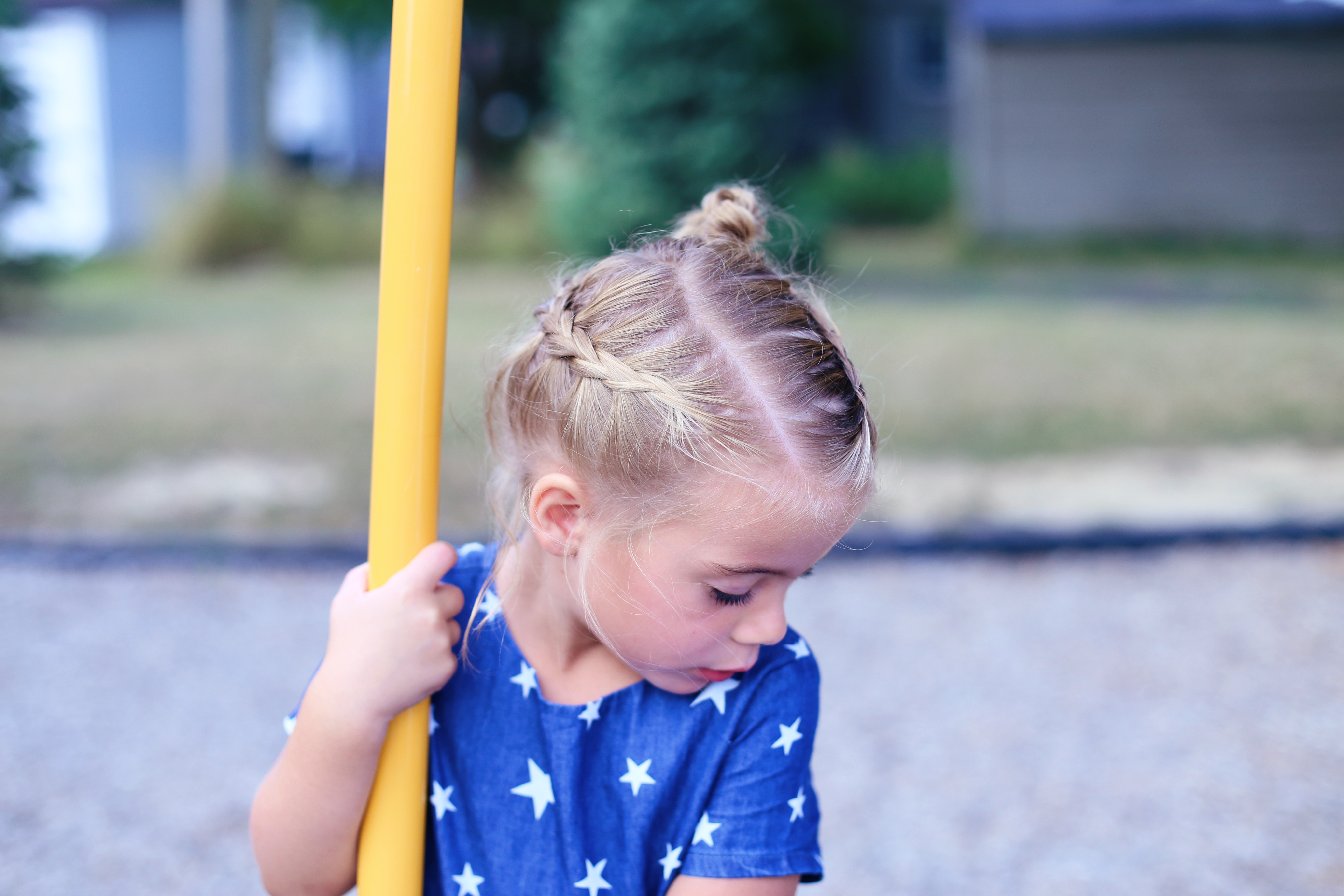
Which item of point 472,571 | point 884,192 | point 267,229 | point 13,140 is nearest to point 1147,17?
point 884,192

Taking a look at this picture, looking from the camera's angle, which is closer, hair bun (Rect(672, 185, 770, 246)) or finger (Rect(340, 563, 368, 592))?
finger (Rect(340, 563, 368, 592))

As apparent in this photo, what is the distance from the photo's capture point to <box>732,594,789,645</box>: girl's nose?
1.03 meters

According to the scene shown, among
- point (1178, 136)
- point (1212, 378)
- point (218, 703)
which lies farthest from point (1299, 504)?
point (1178, 136)

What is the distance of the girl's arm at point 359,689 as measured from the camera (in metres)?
1.01

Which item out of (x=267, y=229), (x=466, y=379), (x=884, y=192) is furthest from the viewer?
(x=884, y=192)

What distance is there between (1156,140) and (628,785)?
45.5 feet

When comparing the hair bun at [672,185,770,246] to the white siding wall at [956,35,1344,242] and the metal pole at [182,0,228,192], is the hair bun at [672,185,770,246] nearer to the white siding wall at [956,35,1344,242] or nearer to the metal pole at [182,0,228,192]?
the metal pole at [182,0,228,192]

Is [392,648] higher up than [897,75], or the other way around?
[897,75]

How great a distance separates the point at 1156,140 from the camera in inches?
521

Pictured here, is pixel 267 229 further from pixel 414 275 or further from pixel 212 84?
pixel 414 275

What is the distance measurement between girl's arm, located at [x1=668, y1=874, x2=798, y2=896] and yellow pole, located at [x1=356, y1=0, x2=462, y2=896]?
41 centimetres

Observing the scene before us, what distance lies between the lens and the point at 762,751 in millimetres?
1125

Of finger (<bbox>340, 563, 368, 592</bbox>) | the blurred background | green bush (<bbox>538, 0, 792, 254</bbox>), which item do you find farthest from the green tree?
finger (<bbox>340, 563, 368, 592</bbox>)

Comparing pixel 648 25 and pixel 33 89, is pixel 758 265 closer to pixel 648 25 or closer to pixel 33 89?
pixel 33 89
